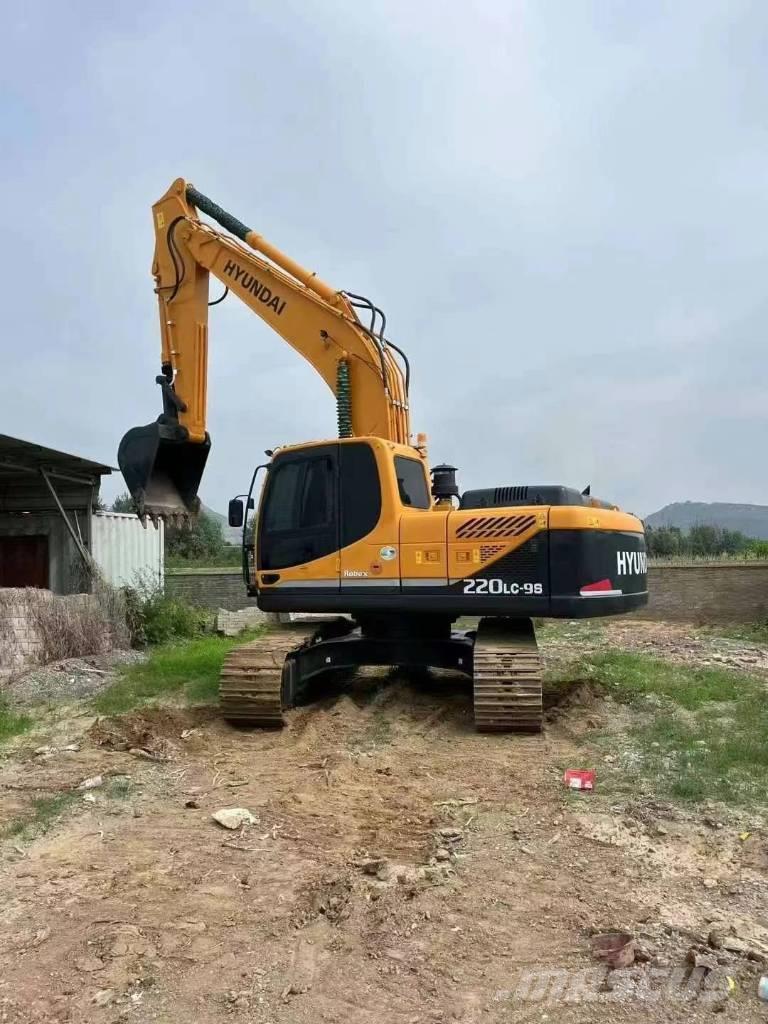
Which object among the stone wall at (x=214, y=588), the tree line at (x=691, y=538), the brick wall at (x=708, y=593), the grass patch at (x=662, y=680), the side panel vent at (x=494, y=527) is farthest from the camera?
the tree line at (x=691, y=538)

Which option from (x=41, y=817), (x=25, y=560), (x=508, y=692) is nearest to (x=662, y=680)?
(x=508, y=692)

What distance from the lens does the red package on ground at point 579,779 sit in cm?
521

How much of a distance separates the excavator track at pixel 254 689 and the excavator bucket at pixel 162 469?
7.37ft

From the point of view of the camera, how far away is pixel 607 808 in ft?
15.8

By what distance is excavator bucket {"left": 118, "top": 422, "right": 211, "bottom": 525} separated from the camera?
845 centimetres

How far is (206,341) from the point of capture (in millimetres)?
8969

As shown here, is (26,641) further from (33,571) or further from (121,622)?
(33,571)

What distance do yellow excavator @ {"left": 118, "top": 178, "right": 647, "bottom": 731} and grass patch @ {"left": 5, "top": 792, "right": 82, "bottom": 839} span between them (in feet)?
6.54

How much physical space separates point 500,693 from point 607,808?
1.78 m

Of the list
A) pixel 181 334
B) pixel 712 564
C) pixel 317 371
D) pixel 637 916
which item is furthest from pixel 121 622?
pixel 712 564

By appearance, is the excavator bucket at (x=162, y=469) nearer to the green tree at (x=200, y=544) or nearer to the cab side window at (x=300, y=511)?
the cab side window at (x=300, y=511)

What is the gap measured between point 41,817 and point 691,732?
4720 millimetres

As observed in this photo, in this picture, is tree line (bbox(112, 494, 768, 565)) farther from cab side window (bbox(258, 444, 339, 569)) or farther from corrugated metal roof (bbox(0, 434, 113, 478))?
cab side window (bbox(258, 444, 339, 569))

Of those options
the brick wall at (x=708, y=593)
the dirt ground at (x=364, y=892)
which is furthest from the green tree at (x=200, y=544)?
the dirt ground at (x=364, y=892)
